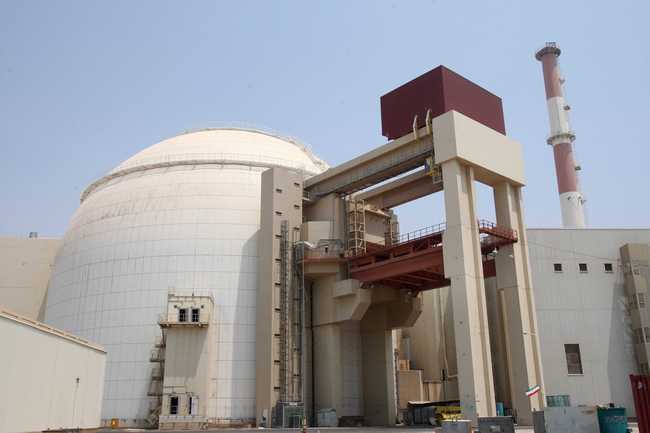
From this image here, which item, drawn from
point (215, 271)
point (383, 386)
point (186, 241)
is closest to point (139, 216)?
point (186, 241)

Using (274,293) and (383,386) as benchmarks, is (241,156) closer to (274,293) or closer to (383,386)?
(274,293)

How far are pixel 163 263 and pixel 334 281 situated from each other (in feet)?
43.3

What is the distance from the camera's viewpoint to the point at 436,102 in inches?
1634

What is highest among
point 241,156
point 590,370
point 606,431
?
point 241,156

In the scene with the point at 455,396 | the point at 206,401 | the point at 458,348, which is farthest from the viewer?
the point at 455,396

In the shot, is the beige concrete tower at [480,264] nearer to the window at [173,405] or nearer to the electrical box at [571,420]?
the electrical box at [571,420]

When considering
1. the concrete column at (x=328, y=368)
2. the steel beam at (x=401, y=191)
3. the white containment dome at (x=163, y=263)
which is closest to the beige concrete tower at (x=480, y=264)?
the steel beam at (x=401, y=191)

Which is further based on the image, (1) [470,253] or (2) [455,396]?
(2) [455,396]

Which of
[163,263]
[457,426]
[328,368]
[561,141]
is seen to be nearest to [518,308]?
[328,368]

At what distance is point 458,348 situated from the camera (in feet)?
117

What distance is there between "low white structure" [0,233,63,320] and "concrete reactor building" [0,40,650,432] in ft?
33.9

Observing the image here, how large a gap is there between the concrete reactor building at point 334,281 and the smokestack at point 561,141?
71.6ft

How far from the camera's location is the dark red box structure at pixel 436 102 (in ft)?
136

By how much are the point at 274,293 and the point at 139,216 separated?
13.8 meters
